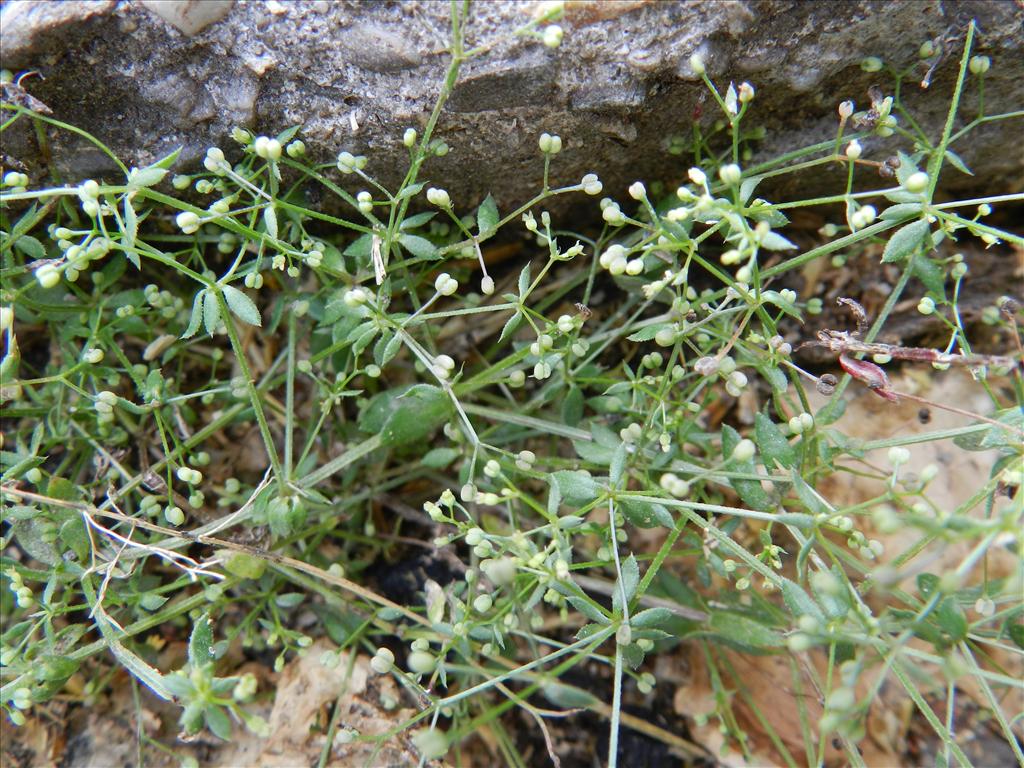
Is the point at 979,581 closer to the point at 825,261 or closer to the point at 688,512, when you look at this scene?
the point at 825,261

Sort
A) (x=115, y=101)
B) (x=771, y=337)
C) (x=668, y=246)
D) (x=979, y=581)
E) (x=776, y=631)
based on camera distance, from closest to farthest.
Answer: (x=668, y=246)
(x=771, y=337)
(x=115, y=101)
(x=776, y=631)
(x=979, y=581)

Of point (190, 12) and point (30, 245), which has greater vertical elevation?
point (190, 12)

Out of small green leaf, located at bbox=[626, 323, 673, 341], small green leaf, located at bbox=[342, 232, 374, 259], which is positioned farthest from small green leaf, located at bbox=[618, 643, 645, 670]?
small green leaf, located at bbox=[342, 232, 374, 259]

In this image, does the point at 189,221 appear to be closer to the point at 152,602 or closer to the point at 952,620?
the point at 152,602

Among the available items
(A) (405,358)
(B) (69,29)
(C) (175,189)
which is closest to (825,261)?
(A) (405,358)

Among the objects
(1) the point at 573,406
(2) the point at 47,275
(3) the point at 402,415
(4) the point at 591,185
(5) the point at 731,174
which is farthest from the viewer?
(1) the point at 573,406

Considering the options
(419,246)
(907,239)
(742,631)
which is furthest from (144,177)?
(742,631)

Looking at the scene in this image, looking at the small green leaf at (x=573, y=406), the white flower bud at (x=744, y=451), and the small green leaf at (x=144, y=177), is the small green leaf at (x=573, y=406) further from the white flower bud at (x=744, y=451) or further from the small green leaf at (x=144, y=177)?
the small green leaf at (x=144, y=177)
